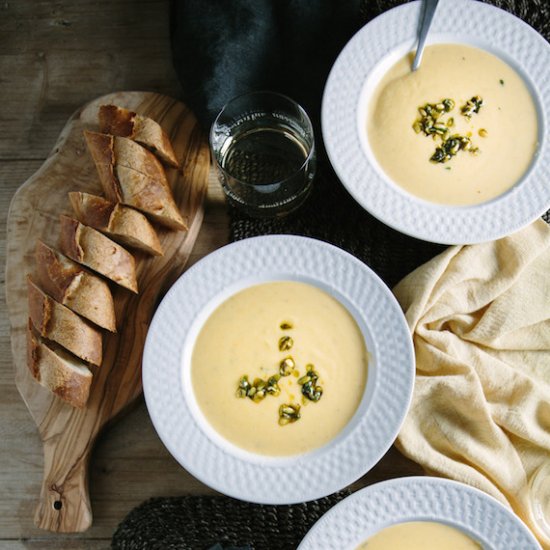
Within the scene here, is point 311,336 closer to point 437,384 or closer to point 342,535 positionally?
point 437,384

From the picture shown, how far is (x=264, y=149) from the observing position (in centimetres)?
204

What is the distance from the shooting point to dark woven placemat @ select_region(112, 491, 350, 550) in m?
1.87

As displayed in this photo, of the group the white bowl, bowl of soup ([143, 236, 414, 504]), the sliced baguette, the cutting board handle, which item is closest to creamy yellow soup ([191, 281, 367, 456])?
bowl of soup ([143, 236, 414, 504])

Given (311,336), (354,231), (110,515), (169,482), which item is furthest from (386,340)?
(110,515)

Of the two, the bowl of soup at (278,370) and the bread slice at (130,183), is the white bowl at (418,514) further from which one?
the bread slice at (130,183)

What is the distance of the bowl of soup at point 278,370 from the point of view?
1.76 m

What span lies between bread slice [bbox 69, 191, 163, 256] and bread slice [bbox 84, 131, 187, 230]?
0.03 m

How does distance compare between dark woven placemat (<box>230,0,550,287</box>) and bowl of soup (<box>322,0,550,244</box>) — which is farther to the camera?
dark woven placemat (<box>230,0,550,287</box>)

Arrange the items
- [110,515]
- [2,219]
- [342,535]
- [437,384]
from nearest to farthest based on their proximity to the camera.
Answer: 1. [342,535]
2. [437,384]
3. [110,515]
4. [2,219]

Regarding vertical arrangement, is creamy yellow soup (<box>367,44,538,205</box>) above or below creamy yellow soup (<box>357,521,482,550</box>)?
above

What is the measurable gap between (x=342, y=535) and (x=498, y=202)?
2.66ft

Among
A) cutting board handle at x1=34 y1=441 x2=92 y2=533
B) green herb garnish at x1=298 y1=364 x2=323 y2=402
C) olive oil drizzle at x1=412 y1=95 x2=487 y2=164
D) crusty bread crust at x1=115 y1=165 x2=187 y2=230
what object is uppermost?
olive oil drizzle at x1=412 y1=95 x2=487 y2=164

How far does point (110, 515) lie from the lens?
6.49 feet

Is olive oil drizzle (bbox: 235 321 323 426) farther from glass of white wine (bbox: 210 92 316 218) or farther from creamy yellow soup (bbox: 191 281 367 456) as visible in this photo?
glass of white wine (bbox: 210 92 316 218)
